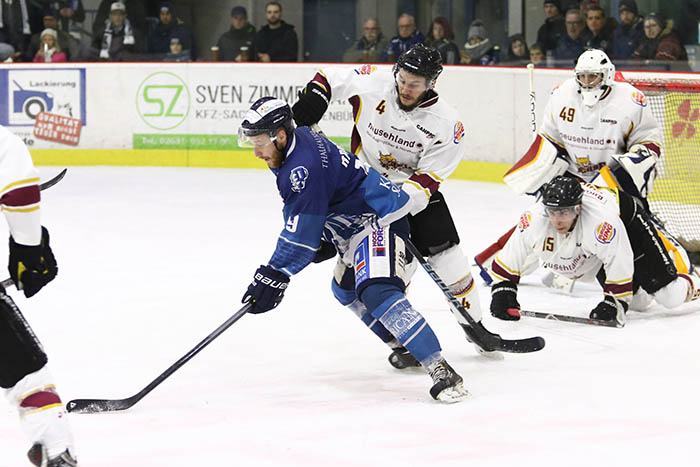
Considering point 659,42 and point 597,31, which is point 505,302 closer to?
point 659,42

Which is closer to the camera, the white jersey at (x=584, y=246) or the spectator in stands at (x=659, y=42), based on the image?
the white jersey at (x=584, y=246)

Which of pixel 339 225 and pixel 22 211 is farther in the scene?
pixel 339 225

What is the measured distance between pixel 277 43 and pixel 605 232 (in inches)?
220

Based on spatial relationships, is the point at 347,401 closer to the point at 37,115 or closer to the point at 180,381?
the point at 180,381

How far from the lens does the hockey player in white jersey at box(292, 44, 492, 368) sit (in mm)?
3633

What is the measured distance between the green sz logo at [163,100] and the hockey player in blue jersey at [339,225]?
226 inches

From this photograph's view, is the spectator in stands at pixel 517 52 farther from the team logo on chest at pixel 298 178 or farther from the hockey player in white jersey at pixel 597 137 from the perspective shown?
the team logo on chest at pixel 298 178

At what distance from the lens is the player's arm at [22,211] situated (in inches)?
94.4

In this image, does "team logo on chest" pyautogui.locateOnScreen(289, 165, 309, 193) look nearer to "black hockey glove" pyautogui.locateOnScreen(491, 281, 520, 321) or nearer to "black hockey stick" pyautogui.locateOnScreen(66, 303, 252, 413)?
"black hockey stick" pyautogui.locateOnScreen(66, 303, 252, 413)

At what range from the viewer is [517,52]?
818cm

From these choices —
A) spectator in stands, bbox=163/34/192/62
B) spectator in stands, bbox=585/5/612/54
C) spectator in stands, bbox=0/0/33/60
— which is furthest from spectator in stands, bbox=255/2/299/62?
spectator in stands, bbox=585/5/612/54

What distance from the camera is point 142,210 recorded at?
7.08 meters

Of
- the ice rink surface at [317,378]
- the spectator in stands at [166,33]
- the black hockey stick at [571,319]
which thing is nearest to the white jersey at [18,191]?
the ice rink surface at [317,378]

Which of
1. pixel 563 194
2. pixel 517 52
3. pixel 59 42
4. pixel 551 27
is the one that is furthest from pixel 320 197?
pixel 59 42
